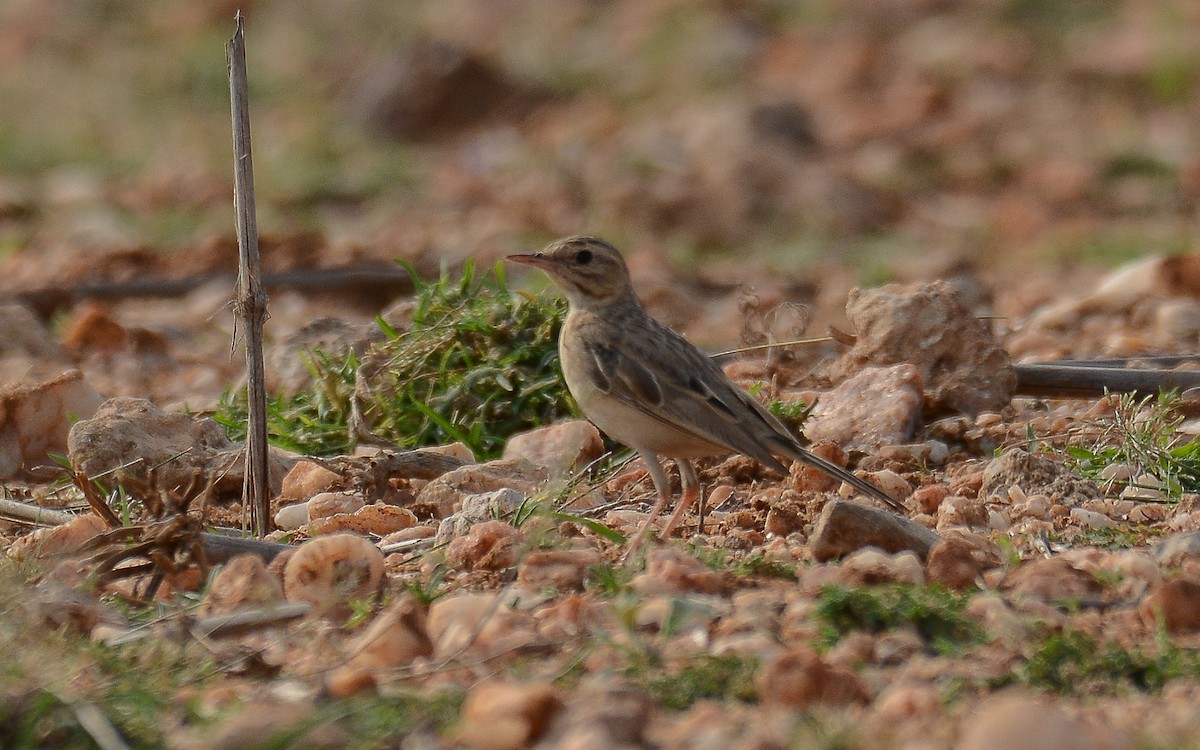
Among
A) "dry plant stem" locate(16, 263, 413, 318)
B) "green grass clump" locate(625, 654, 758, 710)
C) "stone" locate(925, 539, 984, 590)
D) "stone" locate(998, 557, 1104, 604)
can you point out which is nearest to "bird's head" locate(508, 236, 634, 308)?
"stone" locate(925, 539, 984, 590)

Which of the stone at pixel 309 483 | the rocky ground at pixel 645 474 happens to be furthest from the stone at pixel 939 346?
the stone at pixel 309 483

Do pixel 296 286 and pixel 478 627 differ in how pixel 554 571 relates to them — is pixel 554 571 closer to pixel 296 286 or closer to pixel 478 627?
pixel 478 627

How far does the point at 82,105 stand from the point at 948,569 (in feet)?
43.5

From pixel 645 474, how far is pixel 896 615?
6.58 feet

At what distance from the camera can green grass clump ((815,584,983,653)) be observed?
11.7 ft

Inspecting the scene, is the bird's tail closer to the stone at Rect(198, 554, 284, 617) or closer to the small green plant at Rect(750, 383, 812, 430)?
the small green plant at Rect(750, 383, 812, 430)

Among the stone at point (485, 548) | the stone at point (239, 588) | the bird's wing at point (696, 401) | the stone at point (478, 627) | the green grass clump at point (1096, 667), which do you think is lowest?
the green grass clump at point (1096, 667)

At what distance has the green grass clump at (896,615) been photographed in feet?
11.7

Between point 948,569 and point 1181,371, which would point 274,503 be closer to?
point 948,569

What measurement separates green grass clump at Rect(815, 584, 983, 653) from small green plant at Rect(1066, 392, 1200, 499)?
148cm

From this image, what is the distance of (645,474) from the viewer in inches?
219

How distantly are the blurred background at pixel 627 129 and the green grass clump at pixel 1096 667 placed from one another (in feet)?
19.6

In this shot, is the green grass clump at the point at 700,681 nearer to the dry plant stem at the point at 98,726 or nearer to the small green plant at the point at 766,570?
the small green plant at the point at 766,570

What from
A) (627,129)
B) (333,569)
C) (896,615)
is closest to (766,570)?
(896,615)
